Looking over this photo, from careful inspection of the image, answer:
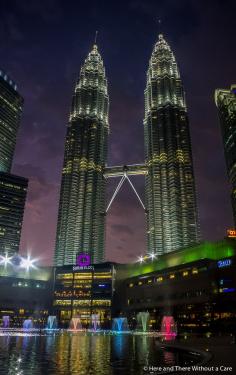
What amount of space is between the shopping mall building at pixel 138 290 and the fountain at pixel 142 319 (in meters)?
2.20

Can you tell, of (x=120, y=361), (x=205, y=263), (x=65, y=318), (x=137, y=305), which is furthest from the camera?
(x=65, y=318)

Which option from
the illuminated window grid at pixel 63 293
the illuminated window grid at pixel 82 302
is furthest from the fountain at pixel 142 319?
the illuminated window grid at pixel 63 293

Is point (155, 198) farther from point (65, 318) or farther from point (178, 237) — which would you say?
point (65, 318)

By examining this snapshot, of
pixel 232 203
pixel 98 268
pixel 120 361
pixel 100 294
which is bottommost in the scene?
pixel 120 361

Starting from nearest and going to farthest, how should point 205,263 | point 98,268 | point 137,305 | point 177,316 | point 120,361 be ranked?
point 120,361, point 205,263, point 177,316, point 137,305, point 98,268

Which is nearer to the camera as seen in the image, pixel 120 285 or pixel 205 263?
pixel 205 263

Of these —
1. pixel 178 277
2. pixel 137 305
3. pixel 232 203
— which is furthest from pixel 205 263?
pixel 232 203

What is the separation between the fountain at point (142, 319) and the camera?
132925mm

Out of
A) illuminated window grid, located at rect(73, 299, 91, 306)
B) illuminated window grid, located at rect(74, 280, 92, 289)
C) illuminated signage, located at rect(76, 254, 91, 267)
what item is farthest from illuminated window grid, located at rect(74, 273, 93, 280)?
illuminated window grid, located at rect(73, 299, 91, 306)

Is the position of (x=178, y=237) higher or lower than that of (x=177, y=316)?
higher

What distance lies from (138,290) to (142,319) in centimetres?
1427

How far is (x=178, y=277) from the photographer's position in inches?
4828

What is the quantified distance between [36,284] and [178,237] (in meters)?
86.3

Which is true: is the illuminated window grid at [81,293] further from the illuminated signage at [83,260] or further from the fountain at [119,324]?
the fountain at [119,324]
